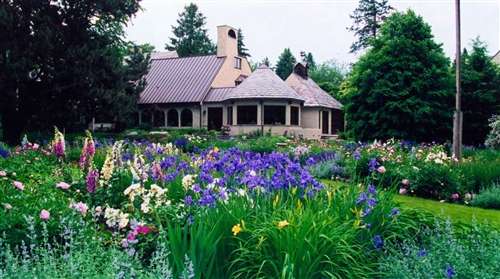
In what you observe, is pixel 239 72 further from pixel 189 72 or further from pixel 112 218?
pixel 112 218

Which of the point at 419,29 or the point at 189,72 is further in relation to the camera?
the point at 189,72

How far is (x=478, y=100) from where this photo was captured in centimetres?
2142

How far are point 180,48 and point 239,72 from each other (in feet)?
97.1

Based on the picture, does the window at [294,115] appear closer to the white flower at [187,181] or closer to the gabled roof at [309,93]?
the gabled roof at [309,93]

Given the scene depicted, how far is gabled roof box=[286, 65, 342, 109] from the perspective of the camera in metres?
35.8

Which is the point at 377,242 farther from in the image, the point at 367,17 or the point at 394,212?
the point at 367,17

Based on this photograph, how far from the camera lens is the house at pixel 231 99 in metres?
32.1

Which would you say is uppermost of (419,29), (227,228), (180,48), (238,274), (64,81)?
(180,48)

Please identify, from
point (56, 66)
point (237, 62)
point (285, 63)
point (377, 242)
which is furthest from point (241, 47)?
point (377, 242)

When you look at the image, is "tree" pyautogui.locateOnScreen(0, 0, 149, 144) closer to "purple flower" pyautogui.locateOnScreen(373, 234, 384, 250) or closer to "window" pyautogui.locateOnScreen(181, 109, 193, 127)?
"window" pyautogui.locateOnScreen(181, 109, 193, 127)

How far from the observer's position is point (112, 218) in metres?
4.35

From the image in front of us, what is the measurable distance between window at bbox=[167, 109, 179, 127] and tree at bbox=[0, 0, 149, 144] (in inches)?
539

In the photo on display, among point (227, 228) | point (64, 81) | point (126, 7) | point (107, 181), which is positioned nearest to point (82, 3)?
point (126, 7)

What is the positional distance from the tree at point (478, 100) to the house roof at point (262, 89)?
40.1 feet
